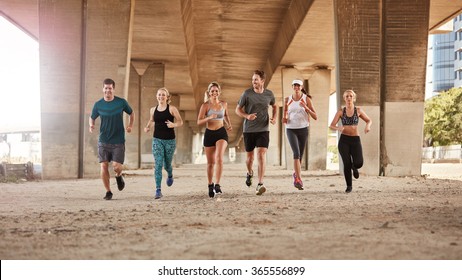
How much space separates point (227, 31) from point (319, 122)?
8.81m

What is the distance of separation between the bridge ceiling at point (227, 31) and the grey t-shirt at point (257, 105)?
38.2 feet

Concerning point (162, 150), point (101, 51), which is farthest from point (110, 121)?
point (101, 51)

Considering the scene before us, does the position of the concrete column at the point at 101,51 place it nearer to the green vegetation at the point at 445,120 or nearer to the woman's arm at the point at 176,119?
the woman's arm at the point at 176,119

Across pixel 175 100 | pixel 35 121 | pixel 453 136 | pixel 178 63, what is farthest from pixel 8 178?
pixel 35 121

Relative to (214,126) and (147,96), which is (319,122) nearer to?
(147,96)

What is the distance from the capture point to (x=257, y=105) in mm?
11094

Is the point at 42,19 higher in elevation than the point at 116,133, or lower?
higher

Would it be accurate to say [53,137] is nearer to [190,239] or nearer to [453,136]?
[190,239]

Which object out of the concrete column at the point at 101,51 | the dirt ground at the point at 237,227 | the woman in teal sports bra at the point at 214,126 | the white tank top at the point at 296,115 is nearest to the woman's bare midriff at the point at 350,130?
the white tank top at the point at 296,115

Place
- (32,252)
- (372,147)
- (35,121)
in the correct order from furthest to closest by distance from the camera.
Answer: (35,121)
(372,147)
(32,252)

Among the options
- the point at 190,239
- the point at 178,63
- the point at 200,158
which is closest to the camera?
the point at 190,239

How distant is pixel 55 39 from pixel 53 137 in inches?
119

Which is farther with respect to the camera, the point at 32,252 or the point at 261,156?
the point at 261,156

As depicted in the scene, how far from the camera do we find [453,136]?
5778 centimetres
